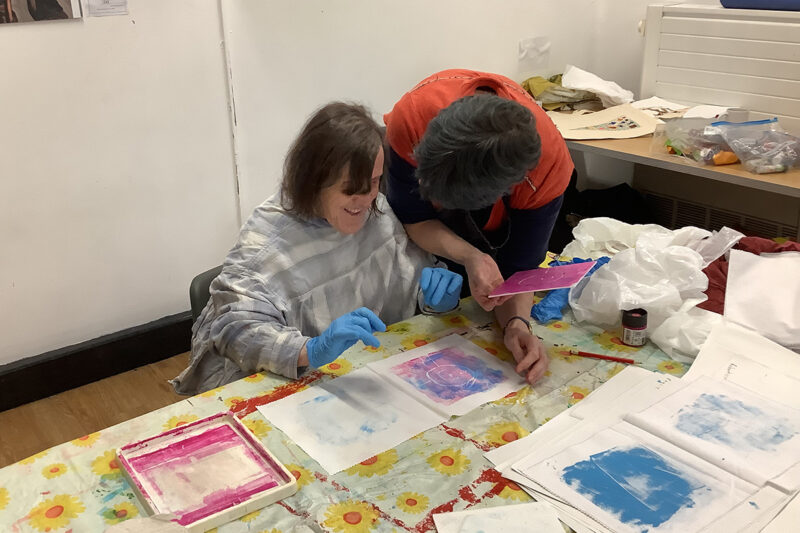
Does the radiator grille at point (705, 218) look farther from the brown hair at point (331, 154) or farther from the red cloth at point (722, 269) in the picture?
the brown hair at point (331, 154)

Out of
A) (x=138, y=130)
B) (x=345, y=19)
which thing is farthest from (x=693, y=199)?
(x=138, y=130)

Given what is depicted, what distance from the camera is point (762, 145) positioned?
7.73 ft

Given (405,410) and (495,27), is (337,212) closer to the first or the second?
(405,410)

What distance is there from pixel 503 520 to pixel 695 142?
1856 mm

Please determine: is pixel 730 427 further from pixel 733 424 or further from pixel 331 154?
pixel 331 154

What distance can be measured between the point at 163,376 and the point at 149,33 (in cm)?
118

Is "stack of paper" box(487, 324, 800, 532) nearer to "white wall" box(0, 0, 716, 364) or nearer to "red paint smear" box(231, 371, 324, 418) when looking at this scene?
"red paint smear" box(231, 371, 324, 418)

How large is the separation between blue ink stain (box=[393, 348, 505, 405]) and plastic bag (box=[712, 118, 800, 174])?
1.38 m

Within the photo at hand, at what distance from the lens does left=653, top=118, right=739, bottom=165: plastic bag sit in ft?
7.88

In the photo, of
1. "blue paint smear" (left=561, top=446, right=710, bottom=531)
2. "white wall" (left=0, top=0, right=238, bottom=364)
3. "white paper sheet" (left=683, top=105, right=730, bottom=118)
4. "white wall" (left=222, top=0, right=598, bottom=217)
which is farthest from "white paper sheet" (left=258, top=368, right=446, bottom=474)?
"white paper sheet" (left=683, top=105, right=730, bottom=118)

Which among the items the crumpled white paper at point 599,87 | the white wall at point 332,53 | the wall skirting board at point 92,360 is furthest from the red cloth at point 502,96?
the crumpled white paper at point 599,87

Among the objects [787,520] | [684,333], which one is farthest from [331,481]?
[684,333]

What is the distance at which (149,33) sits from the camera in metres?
2.29

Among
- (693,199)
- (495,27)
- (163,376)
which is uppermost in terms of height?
(495,27)
